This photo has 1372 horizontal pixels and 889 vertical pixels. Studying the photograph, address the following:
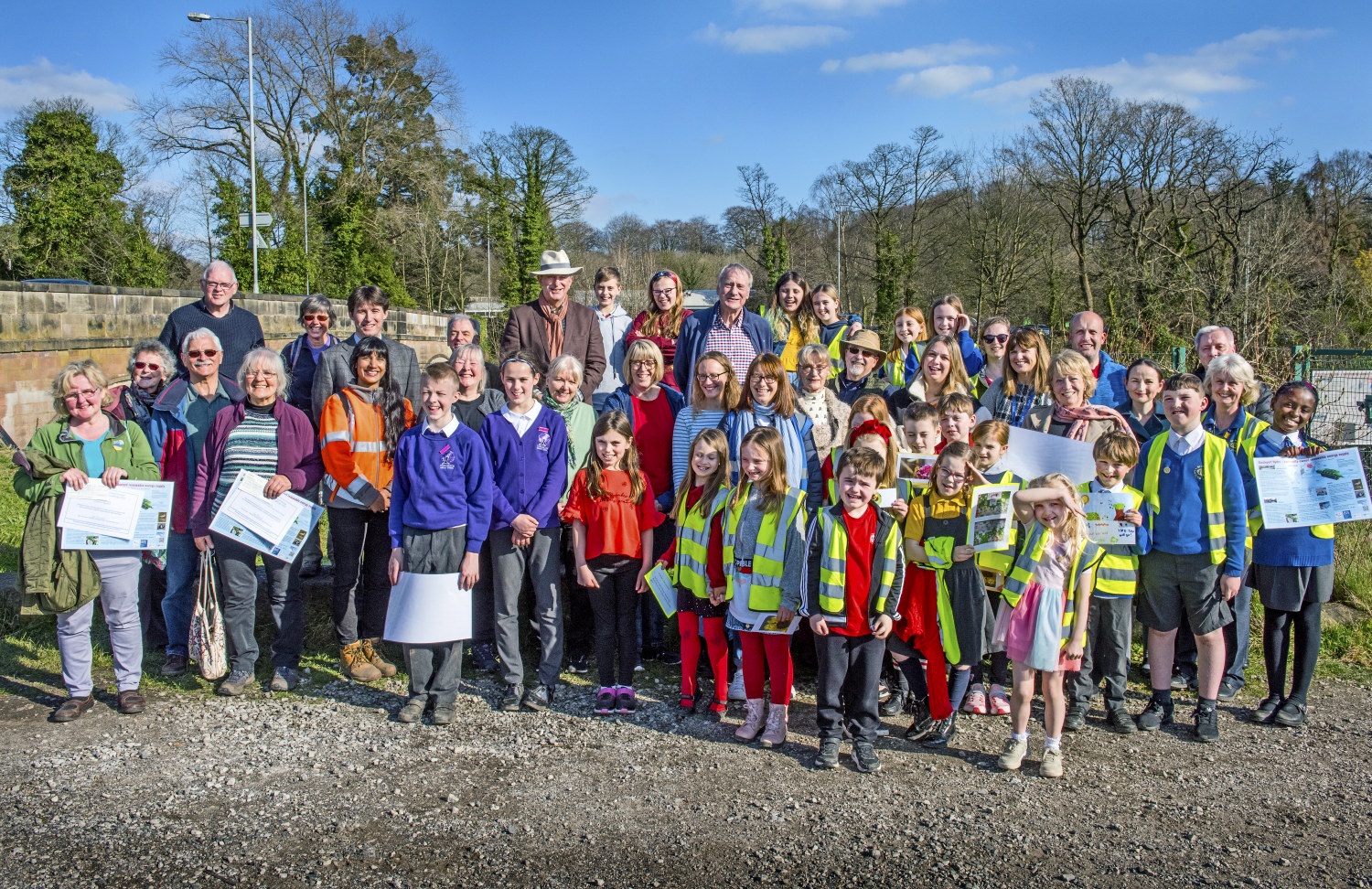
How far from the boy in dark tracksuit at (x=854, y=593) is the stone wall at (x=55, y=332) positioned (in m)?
12.3

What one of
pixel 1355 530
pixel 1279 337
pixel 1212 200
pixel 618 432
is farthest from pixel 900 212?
pixel 618 432

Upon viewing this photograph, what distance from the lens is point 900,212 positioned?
43125 mm

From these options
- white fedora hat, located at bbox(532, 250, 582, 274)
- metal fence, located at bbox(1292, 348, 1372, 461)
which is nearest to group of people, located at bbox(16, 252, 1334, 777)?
white fedora hat, located at bbox(532, 250, 582, 274)

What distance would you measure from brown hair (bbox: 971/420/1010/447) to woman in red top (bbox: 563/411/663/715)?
1746 millimetres

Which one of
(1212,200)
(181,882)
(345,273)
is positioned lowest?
(181,882)

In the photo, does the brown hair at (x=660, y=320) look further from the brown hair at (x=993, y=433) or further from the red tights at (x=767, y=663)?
the red tights at (x=767, y=663)

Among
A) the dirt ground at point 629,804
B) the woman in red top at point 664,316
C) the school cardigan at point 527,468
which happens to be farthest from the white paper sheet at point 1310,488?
the school cardigan at point 527,468

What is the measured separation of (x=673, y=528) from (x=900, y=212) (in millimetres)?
40202

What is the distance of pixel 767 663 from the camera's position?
4895 mm

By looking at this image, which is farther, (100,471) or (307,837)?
(100,471)

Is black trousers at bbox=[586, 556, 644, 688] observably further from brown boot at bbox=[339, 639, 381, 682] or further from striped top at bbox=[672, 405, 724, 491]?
brown boot at bbox=[339, 639, 381, 682]

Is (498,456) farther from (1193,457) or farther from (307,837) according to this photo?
(1193,457)

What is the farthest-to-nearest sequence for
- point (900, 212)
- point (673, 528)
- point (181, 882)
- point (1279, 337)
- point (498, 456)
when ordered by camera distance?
point (900, 212)
point (1279, 337)
point (673, 528)
point (498, 456)
point (181, 882)

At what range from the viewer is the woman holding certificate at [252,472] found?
5250 mm
